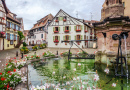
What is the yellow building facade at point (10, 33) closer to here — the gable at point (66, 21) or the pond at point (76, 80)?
the gable at point (66, 21)

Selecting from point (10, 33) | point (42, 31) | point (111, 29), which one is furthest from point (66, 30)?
point (111, 29)

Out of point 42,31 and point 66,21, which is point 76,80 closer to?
Result: point 66,21

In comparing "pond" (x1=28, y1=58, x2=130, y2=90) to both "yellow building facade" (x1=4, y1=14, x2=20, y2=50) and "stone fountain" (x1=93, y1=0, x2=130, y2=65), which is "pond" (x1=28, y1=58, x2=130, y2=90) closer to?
"stone fountain" (x1=93, y1=0, x2=130, y2=65)

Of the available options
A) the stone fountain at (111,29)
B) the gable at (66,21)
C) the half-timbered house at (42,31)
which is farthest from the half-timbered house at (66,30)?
the stone fountain at (111,29)

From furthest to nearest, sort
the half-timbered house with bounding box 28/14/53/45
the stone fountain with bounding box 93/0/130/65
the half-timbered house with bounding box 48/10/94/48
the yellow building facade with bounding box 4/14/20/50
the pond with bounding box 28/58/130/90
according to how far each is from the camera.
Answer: the half-timbered house with bounding box 28/14/53/45 < the half-timbered house with bounding box 48/10/94/48 < the yellow building facade with bounding box 4/14/20/50 < the stone fountain with bounding box 93/0/130/65 < the pond with bounding box 28/58/130/90

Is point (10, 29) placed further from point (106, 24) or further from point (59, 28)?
point (106, 24)

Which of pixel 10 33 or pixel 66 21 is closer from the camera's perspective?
pixel 10 33

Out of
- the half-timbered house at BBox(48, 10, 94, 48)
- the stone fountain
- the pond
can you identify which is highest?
the half-timbered house at BBox(48, 10, 94, 48)

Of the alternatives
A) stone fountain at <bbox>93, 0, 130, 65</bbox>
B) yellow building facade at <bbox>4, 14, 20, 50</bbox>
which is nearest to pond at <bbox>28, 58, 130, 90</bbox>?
stone fountain at <bbox>93, 0, 130, 65</bbox>

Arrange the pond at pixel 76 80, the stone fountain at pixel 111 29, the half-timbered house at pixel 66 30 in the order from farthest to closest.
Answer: the half-timbered house at pixel 66 30
the stone fountain at pixel 111 29
the pond at pixel 76 80

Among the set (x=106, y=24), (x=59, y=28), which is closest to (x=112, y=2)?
(x=106, y=24)

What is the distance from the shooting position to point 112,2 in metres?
5.78

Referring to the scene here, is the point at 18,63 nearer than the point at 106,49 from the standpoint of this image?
No

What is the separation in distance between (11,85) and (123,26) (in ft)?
17.9
